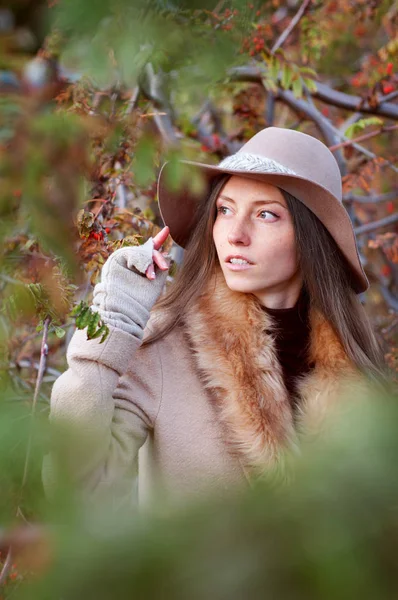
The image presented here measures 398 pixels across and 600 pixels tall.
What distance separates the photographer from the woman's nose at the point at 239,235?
2.08m

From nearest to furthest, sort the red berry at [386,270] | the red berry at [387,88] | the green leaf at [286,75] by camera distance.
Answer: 1. the green leaf at [286,75]
2. the red berry at [387,88]
3. the red berry at [386,270]

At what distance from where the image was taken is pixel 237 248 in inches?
82.2

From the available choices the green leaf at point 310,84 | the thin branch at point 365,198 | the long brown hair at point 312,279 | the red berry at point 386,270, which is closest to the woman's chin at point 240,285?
the long brown hair at point 312,279

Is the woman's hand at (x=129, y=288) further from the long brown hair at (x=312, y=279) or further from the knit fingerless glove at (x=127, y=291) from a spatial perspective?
the long brown hair at (x=312, y=279)

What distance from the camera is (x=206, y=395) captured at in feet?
6.70

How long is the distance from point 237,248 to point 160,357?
0.34 m

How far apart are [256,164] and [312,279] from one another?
0.35 meters

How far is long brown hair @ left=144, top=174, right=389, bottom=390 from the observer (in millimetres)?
2164

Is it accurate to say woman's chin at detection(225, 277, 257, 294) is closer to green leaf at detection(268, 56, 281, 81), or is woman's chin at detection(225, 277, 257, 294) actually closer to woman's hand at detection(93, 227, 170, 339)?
woman's hand at detection(93, 227, 170, 339)

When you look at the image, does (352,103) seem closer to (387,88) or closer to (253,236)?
(387,88)

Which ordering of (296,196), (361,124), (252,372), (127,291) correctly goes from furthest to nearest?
(361,124)
(296,196)
(252,372)
(127,291)

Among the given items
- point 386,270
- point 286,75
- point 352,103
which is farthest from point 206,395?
point 386,270

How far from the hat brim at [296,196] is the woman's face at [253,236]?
0.04 meters

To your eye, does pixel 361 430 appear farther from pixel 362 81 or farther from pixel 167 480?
pixel 362 81
